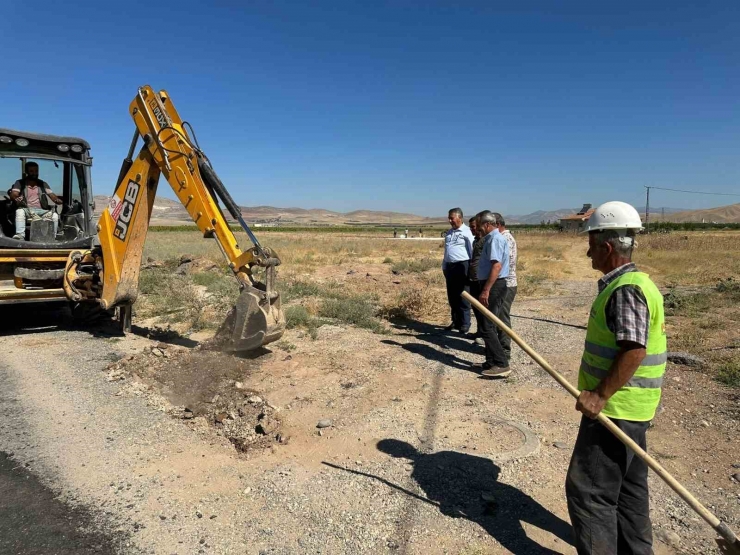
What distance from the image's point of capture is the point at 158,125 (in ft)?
21.9

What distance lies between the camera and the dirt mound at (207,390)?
178 inches

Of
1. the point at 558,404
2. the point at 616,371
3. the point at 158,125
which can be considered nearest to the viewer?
the point at 616,371

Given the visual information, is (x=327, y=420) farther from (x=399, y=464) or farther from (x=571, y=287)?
(x=571, y=287)

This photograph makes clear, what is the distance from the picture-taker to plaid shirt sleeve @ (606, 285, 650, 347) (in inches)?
90.0

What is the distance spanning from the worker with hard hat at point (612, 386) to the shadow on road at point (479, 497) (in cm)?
58

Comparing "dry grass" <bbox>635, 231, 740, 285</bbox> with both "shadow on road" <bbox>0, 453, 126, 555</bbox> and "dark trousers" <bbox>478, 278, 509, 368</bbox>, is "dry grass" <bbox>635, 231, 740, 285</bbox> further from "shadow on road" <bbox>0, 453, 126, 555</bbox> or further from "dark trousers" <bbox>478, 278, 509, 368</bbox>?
"shadow on road" <bbox>0, 453, 126, 555</bbox>

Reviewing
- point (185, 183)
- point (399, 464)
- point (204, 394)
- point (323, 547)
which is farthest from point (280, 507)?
point (185, 183)

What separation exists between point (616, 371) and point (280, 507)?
92.7 inches

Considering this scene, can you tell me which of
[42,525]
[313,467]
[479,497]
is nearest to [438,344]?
[313,467]

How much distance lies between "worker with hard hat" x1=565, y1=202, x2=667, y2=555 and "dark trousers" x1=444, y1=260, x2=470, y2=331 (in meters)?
5.29

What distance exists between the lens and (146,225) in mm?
7270

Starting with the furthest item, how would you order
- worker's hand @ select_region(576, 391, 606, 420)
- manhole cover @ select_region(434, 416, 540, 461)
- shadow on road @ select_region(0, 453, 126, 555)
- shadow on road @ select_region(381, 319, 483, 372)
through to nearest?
shadow on road @ select_region(381, 319, 483, 372) → manhole cover @ select_region(434, 416, 540, 461) → shadow on road @ select_region(0, 453, 126, 555) → worker's hand @ select_region(576, 391, 606, 420)

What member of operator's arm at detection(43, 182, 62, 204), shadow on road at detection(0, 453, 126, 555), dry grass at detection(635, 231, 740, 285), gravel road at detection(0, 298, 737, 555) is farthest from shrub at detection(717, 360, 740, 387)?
operator's arm at detection(43, 182, 62, 204)

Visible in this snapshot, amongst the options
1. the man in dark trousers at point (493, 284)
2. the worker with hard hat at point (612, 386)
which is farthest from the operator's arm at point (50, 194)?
the worker with hard hat at point (612, 386)
